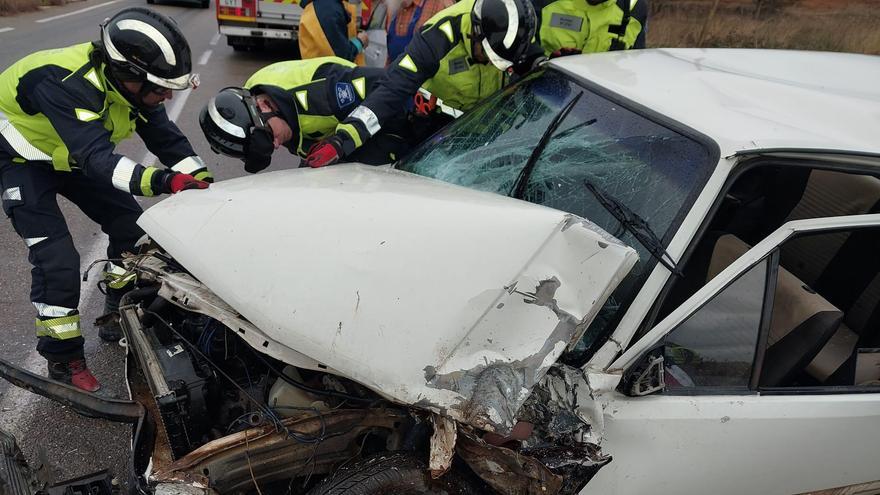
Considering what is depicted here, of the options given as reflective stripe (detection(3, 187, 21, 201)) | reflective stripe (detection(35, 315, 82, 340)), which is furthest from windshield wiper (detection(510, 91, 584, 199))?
reflective stripe (detection(3, 187, 21, 201))

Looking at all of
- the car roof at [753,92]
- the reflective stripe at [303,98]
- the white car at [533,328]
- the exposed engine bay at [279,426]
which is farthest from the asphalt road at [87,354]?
the car roof at [753,92]

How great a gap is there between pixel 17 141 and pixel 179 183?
0.91 meters

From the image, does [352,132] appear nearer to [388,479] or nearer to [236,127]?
[236,127]

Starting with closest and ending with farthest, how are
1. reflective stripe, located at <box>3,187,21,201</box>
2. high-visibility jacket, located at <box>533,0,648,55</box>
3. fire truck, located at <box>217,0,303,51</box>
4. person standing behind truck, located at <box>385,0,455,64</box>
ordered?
reflective stripe, located at <box>3,187,21,201</box>, high-visibility jacket, located at <box>533,0,648,55</box>, person standing behind truck, located at <box>385,0,455,64</box>, fire truck, located at <box>217,0,303,51</box>

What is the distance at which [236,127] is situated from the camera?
284 cm

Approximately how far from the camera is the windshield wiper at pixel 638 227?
1867mm

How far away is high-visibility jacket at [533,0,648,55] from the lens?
12.4ft

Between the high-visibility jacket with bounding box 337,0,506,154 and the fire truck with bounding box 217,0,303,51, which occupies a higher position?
the high-visibility jacket with bounding box 337,0,506,154

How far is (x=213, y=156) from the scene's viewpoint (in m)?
6.01

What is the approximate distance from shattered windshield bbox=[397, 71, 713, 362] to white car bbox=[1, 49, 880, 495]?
12 mm

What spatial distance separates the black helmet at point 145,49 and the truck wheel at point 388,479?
1.94m

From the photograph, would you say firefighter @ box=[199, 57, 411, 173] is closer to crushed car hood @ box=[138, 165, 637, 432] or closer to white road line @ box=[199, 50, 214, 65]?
crushed car hood @ box=[138, 165, 637, 432]

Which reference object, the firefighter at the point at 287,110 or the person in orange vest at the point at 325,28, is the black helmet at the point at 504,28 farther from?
the person in orange vest at the point at 325,28

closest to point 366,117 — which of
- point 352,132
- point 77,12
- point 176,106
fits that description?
point 352,132
